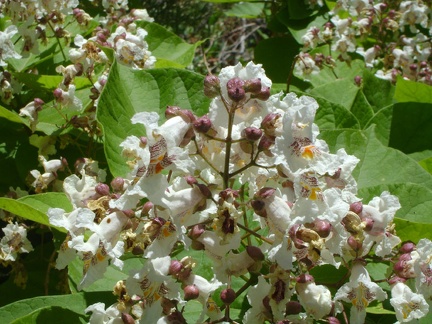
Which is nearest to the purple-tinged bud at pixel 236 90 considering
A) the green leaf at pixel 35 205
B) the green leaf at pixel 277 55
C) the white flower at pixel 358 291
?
the white flower at pixel 358 291

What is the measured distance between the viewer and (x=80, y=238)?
3.24ft

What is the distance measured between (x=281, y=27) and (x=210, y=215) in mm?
2592

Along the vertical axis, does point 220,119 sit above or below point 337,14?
above

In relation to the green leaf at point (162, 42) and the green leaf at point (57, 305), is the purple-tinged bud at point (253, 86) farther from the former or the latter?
the green leaf at point (162, 42)

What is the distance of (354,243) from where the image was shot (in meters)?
0.99

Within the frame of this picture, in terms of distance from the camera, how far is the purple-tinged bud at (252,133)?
93 cm

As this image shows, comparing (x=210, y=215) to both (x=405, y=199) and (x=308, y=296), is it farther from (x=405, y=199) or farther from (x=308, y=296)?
(x=405, y=199)

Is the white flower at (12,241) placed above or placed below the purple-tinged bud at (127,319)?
below

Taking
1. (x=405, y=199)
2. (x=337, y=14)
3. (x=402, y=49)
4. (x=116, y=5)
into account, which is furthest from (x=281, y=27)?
(x=405, y=199)

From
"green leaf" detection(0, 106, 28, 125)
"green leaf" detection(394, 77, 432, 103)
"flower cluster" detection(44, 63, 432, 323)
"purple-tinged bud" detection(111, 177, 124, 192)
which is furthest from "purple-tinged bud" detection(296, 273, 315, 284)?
"green leaf" detection(394, 77, 432, 103)

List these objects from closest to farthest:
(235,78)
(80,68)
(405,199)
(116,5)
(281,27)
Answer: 1. (235,78)
2. (405,199)
3. (80,68)
4. (116,5)
5. (281,27)

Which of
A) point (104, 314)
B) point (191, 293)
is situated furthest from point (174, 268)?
point (104, 314)

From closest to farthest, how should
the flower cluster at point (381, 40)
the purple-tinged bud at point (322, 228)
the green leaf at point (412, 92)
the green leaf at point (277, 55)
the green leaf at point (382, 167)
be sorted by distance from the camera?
the purple-tinged bud at point (322, 228) → the green leaf at point (382, 167) → the green leaf at point (412, 92) → the flower cluster at point (381, 40) → the green leaf at point (277, 55)

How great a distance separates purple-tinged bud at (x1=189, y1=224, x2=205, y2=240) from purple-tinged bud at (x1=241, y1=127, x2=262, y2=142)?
0.53ft
